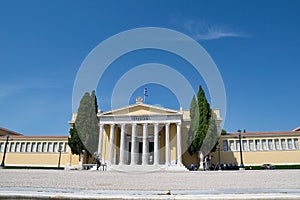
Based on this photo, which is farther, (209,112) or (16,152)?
(16,152)

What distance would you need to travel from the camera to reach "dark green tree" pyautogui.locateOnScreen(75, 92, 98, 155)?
116 feet

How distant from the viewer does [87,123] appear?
3566 centimetres

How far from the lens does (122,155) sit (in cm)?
3684

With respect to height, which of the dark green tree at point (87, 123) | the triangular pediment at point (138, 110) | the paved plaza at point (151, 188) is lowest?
the paved plaza at point (151, 188)

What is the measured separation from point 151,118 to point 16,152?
26794 millimetres

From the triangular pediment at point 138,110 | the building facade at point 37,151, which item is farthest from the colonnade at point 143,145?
the building facade at point 37,151

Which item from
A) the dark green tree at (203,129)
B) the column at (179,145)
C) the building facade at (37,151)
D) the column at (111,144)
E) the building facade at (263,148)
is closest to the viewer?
the dark green tree at (203,129)

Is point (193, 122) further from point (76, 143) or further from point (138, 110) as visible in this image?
point (76, 143)

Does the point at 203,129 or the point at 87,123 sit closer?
the point at 203,129

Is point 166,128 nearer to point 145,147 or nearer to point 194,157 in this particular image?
point 145,147

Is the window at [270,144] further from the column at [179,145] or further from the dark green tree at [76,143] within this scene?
the dark green tree at [76,143]

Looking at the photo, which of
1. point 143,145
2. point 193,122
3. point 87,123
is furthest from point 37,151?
point 193,122

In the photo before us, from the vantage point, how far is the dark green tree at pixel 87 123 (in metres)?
35.3

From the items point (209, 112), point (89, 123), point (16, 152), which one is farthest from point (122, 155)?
point (16, 152)
